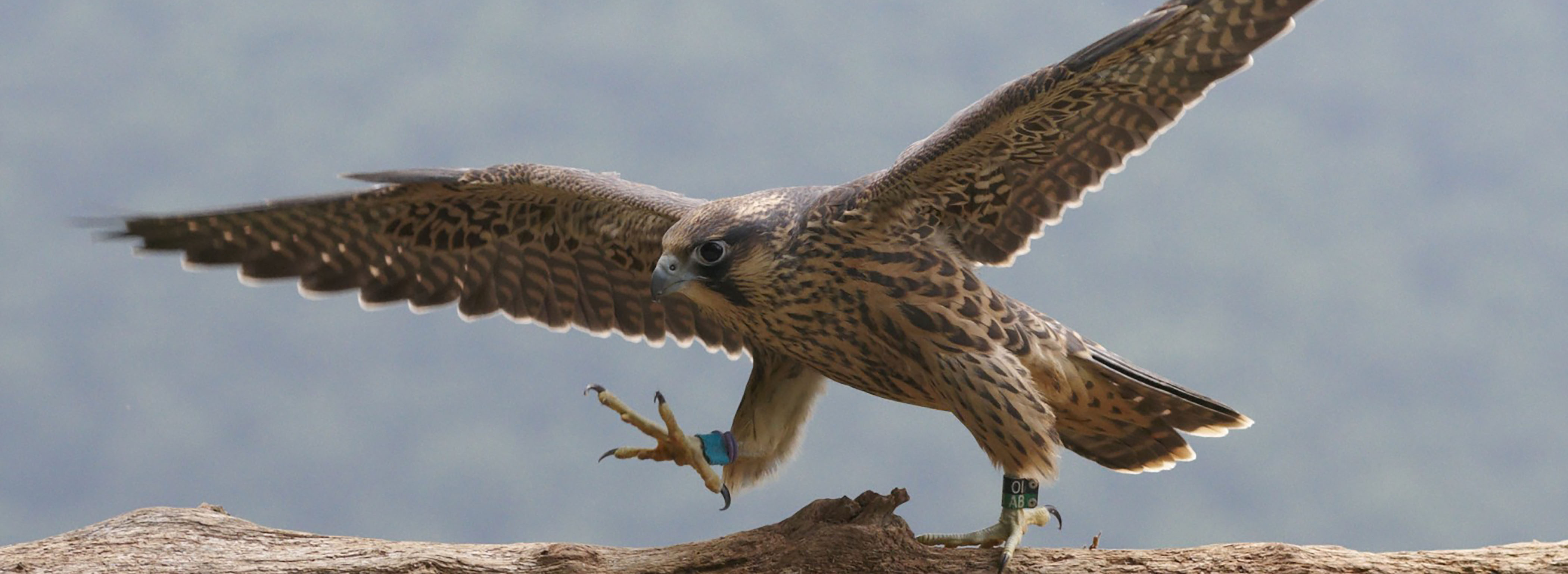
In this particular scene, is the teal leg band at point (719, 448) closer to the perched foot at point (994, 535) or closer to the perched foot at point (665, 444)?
the perched foot at point (665, 444)

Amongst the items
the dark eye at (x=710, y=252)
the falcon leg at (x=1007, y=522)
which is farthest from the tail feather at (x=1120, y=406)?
the dark eye at (x=710, y=252)

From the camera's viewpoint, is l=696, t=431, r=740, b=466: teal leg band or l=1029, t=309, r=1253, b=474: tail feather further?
l=696, t=431, r=740, b=466: teal leg band

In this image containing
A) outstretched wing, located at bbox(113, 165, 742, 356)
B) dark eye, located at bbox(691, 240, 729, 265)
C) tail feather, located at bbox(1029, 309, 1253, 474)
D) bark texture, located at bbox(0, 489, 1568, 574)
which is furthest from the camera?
outstretched wing, located at bbox(113, 165, 742, 356)

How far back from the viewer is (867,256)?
3.66 metres

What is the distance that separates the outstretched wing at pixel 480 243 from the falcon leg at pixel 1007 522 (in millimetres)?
1285

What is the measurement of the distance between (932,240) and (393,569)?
5.75ft

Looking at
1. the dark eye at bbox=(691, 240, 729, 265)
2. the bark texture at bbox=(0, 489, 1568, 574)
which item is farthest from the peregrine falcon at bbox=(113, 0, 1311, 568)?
the bark texture at bbox=(0, 489, 1568, 574)

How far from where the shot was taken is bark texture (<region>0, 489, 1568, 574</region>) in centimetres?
330

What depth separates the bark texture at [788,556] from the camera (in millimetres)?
3301

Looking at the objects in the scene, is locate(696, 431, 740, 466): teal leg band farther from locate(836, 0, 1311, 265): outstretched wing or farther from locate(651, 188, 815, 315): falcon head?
locate(836, 0, 1311, 265): outstretched wing

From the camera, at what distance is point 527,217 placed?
449 centimetres

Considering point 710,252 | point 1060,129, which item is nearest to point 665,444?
point 710,252

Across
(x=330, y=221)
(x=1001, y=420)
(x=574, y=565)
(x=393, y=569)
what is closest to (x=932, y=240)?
(x=1001, y=420)

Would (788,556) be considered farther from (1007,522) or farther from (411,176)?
(411,176)
